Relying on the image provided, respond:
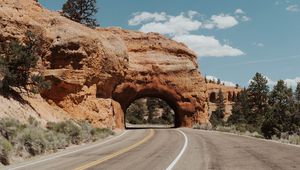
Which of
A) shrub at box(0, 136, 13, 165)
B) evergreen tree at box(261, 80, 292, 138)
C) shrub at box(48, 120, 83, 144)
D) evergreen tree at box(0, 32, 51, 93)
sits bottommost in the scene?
shrub at box(0, 136, 13, 165)

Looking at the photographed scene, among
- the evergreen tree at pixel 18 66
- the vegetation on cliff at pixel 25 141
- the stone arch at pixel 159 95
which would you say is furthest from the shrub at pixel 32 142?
the stone arch at pixel 159 95

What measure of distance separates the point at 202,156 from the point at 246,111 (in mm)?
61596

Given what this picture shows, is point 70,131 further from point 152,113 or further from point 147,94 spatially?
point 152,113

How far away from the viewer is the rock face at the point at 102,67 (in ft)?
119

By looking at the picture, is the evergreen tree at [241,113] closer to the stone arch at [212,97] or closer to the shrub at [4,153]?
the stone arch at [212,97]

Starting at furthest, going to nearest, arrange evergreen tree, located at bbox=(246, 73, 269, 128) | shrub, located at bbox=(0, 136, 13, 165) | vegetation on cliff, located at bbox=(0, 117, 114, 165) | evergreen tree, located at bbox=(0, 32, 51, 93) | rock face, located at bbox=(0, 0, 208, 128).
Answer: evergreen tree, located at bbox=(246, 73, 269, 128) → rock face, located at bbox=(0, 0, 208, 128) → evergreen tree, located at bbox=(0, 32, 51, 93) → vegetation on cliff, located at bbox=(0, 117, 114, 165) → shrub, located at bbox=(0, 136, 13, 165)

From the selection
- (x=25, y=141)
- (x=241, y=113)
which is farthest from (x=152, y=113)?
(x=25, y=141)

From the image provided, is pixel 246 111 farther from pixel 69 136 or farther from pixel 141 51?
pixel 69 136

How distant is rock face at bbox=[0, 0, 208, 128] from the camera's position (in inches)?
1425

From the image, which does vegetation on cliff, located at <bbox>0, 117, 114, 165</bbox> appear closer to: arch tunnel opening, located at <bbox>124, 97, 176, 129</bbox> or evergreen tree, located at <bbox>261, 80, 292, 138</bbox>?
evergreen tree, located at <bbox>261, 80, 292, 138</bbox>

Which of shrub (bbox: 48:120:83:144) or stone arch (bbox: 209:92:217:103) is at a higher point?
stone arch (bbox: 209:92:217:103)

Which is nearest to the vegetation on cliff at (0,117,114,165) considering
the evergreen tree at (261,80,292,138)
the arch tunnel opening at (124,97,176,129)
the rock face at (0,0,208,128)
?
the rock face at (0,0,208,128)

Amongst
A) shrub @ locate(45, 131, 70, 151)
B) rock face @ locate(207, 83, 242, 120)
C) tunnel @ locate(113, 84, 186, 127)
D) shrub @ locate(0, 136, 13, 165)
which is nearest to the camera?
shrub @ locate(0, 136, 13, 165)

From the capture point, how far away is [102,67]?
42.4 m
